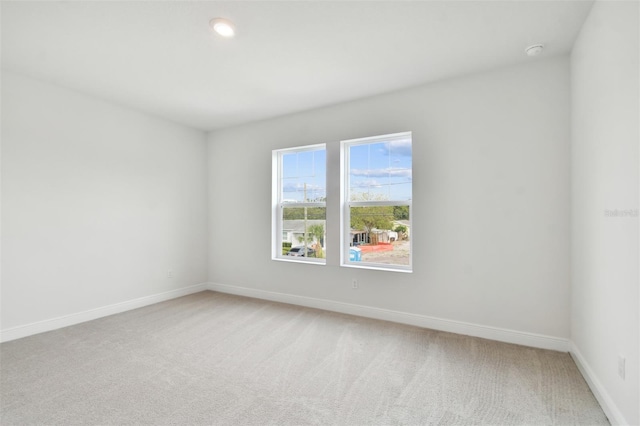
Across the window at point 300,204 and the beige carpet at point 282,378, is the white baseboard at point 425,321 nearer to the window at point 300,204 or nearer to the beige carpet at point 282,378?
the beige carpet at point 282,378

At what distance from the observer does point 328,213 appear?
156 inches

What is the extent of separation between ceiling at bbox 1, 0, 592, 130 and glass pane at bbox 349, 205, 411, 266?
1.43 metres

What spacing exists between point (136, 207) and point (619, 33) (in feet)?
16.2

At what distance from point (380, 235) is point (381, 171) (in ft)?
2.59

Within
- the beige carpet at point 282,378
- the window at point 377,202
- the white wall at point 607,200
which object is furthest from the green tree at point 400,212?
the white wall at point 607,200

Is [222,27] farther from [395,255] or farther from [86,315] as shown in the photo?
[86,315]

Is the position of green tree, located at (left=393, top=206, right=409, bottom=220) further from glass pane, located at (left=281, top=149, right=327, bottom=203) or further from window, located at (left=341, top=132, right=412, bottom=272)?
glass pane, located at (left=281, top=149, right=327, bottom=203)

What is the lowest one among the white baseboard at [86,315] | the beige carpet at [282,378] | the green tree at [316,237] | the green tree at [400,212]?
the beige carpet at [282,378]

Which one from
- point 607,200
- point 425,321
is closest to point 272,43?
point 607,200

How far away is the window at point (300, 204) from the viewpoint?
419 centimetres

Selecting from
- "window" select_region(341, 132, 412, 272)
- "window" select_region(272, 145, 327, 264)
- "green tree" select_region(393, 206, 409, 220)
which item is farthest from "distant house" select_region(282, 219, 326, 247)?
"green tree" select_region(393, 206, 409, 220)

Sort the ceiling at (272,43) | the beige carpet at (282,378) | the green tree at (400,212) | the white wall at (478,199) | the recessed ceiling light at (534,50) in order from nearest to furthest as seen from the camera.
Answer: the beige carpet at (282,378)
the ceiling at (272,43)
the recessed ceiling light at (534,50)
the white wall at (478,199)
the green tree at (400,212)

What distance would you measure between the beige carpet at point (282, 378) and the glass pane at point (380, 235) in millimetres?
800

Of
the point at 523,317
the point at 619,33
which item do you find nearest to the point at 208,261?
the point at 523,317
